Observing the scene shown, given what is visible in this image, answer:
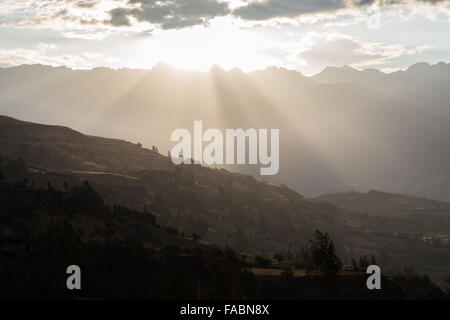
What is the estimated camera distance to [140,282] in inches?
3733

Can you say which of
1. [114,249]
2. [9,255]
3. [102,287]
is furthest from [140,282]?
[9,255]

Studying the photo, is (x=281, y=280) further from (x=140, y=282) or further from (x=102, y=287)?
(x=102, y=287)

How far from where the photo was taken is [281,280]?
354 ft

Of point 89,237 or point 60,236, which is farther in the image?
point 89,237

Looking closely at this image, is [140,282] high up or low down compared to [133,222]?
down

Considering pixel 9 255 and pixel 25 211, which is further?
pixel 25 211
